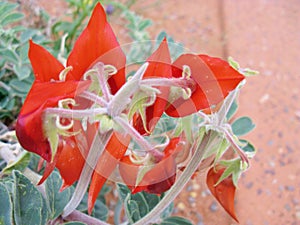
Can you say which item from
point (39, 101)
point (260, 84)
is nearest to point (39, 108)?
point (39, 101)

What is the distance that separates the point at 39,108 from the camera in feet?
1.29

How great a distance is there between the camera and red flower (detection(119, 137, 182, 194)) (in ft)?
1.59

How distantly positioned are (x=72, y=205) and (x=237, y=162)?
0.62 feet

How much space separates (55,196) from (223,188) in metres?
0.20

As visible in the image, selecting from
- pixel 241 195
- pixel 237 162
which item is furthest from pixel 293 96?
pixel 237 162

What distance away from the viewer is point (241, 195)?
1060 millimetres

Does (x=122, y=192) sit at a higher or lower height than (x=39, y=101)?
lower

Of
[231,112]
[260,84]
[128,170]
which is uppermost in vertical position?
[128,170]

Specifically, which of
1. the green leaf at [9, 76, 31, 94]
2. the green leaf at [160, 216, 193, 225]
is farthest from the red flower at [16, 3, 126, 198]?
the green leaf at [9, 76, 31, 94]

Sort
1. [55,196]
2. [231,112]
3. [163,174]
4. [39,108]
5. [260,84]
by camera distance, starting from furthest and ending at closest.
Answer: [260,84]
[231,112]
[55,196]
[163,174]
[39,108]

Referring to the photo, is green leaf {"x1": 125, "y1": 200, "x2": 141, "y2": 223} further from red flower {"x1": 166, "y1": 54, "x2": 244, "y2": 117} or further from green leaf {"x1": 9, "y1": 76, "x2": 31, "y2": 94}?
green leaf {"x1": 9, "y1": 76, "x2": 31, "y2": 94}

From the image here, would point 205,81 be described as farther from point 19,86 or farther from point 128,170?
point 19,86

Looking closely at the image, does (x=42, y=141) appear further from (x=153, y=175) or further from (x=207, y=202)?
(x=207, y=202)

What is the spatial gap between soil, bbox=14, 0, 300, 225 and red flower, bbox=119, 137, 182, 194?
392 mm
